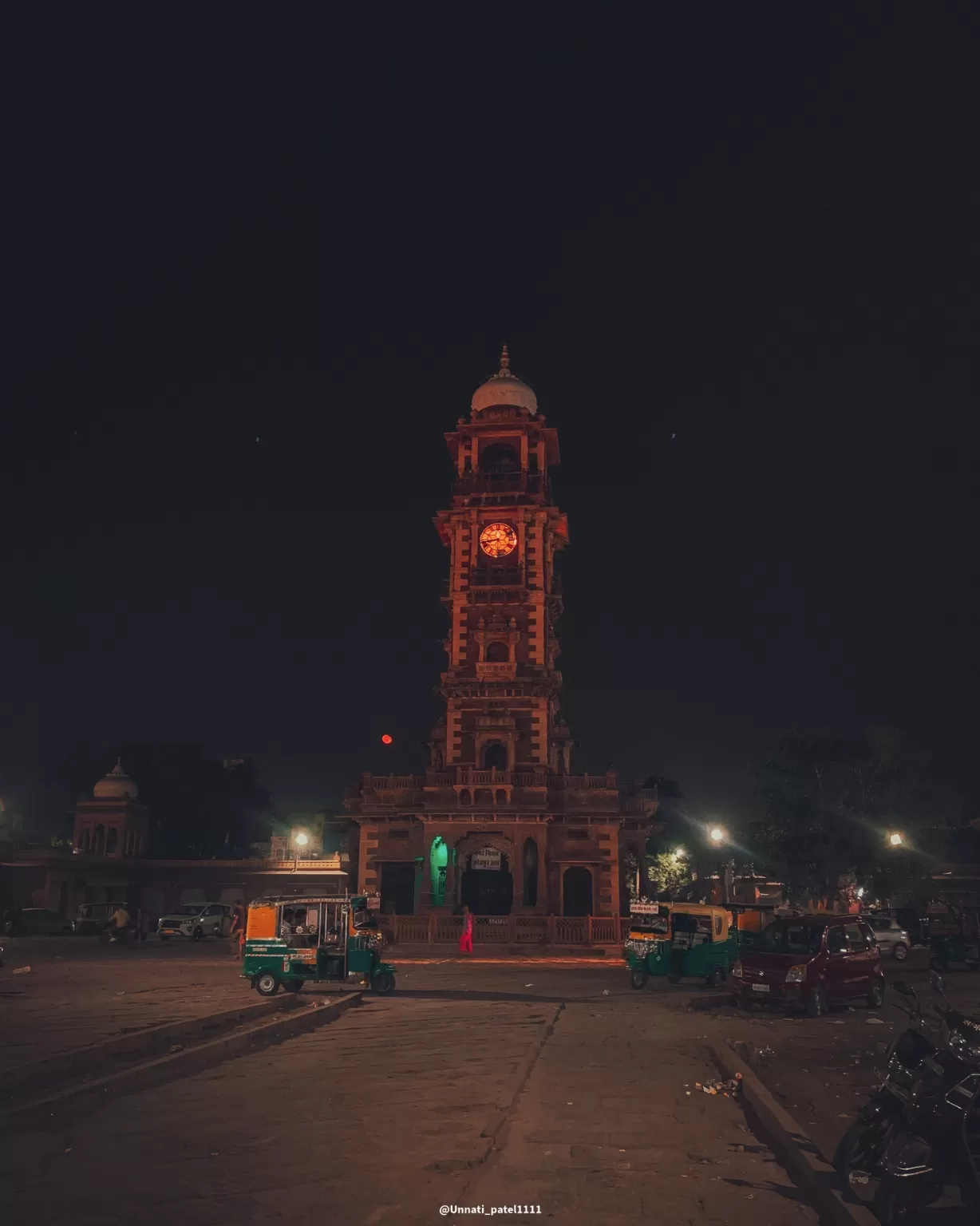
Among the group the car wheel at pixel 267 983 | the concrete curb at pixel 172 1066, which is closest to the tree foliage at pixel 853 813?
the car wheel at pixel 267 983

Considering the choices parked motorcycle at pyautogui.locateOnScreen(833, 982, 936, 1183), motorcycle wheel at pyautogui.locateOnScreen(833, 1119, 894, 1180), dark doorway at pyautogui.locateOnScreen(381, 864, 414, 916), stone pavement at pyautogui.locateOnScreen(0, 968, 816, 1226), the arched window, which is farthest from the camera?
the arched window

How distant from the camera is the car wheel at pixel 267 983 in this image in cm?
2198

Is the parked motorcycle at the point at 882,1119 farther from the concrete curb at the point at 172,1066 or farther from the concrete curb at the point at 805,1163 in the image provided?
the concrete curb at the point at 172,1066

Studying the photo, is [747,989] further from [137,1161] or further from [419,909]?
[419,909]

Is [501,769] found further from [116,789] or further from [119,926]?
[116,789]

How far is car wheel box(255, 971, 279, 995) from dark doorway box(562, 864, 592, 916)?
2878 cm

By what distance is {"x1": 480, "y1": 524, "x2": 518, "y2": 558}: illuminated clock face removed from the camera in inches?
2128

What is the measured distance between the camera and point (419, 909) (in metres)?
47.6

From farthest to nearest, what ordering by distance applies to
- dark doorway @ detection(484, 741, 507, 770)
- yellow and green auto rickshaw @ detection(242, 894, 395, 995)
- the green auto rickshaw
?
dark doorway @ detection(484, 741, 507, 770) < the green auto rickshaw < yellow and green auto rickshaw @ detection(242, 894, 395, 995)

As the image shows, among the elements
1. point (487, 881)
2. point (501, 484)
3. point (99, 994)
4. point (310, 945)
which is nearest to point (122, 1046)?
point (99, 994)

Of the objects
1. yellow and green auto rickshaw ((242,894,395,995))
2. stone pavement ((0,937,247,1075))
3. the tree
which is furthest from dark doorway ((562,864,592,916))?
the tree

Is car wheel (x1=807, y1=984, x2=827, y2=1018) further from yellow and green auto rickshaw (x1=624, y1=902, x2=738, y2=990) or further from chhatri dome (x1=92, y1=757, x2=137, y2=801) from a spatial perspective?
chhatri dome (x1=92, y1=757, x2=137, y2=801)

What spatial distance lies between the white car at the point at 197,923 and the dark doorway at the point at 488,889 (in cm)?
1118

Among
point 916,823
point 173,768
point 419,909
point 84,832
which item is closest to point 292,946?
point 419,909
